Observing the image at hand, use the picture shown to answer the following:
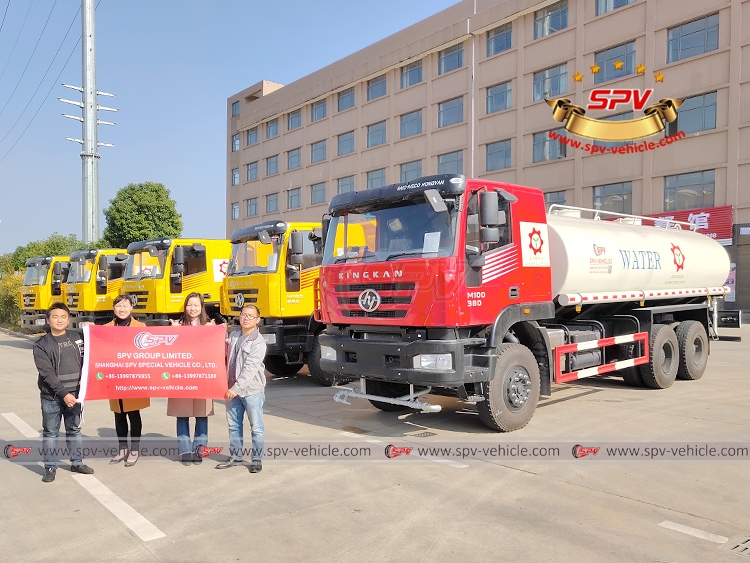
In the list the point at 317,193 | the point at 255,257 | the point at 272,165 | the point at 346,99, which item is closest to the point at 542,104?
the point at 346,99

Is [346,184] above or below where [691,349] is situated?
above

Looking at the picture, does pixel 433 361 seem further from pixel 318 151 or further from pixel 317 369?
pixel 318 151

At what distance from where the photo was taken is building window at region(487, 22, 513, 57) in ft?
112

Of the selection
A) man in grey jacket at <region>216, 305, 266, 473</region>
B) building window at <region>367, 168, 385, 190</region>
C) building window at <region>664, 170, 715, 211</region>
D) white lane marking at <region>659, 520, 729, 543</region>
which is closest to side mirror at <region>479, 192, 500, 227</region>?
man in grey jacket at <region>216, 305, 266, 473</region>

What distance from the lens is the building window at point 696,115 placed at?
26.6 meters

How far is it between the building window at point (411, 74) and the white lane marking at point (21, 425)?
34163 mm

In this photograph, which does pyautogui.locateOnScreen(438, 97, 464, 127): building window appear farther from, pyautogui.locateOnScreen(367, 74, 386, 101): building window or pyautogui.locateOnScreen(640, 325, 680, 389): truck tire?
pyautogui.locateOnScreen(640, 325, 680, 389): truck tire

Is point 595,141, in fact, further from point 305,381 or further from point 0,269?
point 0,269

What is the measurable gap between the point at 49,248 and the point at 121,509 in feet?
128

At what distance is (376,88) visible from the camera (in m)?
42.3

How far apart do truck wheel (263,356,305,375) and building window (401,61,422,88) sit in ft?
98.9

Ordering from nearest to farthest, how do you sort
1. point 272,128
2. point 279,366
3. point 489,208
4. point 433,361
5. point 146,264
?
point 489,208
point 433,361
point 279,366
point 146,264
point 272,128

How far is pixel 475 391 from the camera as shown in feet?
24.2

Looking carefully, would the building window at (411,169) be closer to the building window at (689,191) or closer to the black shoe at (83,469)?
the building window at (689,191)
